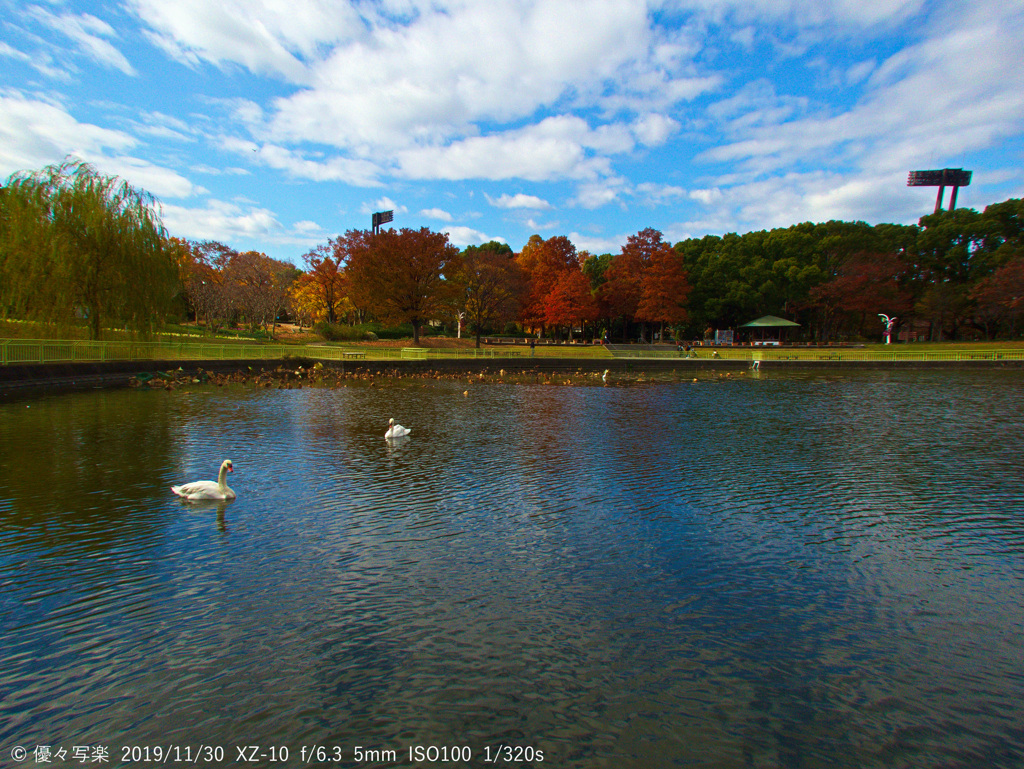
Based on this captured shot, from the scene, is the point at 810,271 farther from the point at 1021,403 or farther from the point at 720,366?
the point at 1021,403

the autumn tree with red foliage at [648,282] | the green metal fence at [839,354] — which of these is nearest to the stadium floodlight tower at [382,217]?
the autumn tree with red foliage at [648,282]

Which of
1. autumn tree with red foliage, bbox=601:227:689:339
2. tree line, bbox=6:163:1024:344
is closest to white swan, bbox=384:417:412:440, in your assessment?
tree line, bbox=6:163:1024:344

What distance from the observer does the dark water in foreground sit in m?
4.50

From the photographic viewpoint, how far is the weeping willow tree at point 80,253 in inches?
1067

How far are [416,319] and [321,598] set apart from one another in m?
50.6

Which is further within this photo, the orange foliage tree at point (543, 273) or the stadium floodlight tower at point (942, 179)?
the stadium floodlight tower at point (942, 179)

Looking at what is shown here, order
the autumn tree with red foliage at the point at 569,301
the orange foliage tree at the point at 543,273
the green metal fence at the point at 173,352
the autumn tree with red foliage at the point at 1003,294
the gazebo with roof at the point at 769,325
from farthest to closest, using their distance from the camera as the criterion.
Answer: the orange foliage tree at the point at 543,273 → the gazebo with roof at the point at 769,325 → the autumn tree with red foliage at the point at 569,301 → the autumn tree with red foliage at the point at 1003,294 → the green metal fence at the point at 173,352

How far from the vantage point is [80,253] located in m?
28.3

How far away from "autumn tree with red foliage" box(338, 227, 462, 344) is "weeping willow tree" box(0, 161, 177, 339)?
915 inches

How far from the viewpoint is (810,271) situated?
7369 centimetres

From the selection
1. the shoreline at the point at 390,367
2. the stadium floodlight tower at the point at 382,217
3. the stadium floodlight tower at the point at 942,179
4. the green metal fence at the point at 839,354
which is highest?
the stadium floodlight tower at the point at 942,179

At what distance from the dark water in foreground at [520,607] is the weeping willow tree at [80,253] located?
18.5 meters

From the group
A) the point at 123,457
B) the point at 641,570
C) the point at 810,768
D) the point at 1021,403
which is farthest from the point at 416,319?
the point at 810,768

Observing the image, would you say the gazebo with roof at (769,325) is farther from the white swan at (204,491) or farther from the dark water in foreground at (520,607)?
the white swan at (204,491)
